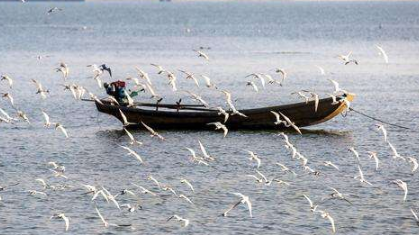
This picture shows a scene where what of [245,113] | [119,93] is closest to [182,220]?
[245,113]

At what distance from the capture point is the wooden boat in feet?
163

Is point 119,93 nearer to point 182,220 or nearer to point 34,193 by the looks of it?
point 34,193

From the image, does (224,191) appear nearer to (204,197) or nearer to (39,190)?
(204,197)

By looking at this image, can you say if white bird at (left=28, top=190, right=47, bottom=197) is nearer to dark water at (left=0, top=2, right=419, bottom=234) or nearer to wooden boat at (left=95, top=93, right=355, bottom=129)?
dark water at (left=0, top=2, right=419, bottom=234)

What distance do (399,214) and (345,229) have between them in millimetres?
2541

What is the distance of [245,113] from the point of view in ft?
163

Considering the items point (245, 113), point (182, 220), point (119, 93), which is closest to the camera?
point (182, 220)

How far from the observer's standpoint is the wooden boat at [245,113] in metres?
49.6

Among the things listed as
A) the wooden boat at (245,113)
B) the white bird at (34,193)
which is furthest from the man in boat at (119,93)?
the white bird at (34,193)

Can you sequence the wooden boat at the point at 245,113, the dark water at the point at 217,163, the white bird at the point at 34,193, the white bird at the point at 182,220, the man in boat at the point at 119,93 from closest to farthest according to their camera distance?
1. the white bird at the point at 182,220
2. the dark water at the point at 217,163
3. the white bird at the point at 34,193
4. the wooden boat at the point at 245,113
5. the man in boat at the point at 119,93

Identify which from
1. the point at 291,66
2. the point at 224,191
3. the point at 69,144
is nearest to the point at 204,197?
the point at 224,191

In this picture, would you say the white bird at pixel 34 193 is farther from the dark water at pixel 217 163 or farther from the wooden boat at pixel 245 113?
the wooden boat at pixel 245 113

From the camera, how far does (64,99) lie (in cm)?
6319

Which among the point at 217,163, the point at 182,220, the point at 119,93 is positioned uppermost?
the point at 182,220
